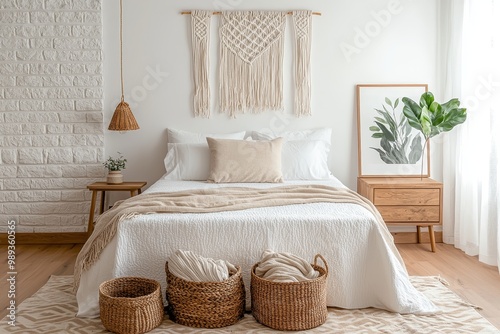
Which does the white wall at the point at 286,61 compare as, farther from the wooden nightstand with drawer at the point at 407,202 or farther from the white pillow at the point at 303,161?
the wooden nightstand with drawer at the point at 407,202

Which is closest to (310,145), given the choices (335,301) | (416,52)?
(416,52)

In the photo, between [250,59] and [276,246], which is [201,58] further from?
[276,246]

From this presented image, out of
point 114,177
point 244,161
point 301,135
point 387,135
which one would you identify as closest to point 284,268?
point 244,161

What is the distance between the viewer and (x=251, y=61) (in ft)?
16.1

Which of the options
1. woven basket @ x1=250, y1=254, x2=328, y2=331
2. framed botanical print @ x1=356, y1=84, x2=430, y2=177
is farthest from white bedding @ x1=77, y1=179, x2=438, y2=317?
framed botanical print @ x1=356, y1=84, x2=430, y2=177

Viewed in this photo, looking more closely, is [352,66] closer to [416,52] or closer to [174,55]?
[416,52]

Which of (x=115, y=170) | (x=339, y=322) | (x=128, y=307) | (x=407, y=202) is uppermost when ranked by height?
(x=115, y=170)

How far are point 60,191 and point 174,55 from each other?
1525 mm

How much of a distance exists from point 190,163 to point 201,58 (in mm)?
942

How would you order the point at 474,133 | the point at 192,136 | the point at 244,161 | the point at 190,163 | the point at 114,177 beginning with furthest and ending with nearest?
the point at 192,136
the point at 114,177
the point at 190,163
the point at 474,133
the point at 244,161

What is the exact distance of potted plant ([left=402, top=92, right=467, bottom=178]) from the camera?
4504 mm

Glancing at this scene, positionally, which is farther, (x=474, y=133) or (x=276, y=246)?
(x=474, y=133)

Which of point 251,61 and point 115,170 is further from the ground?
point 251,61

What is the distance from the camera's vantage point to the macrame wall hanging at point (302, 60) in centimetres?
491
